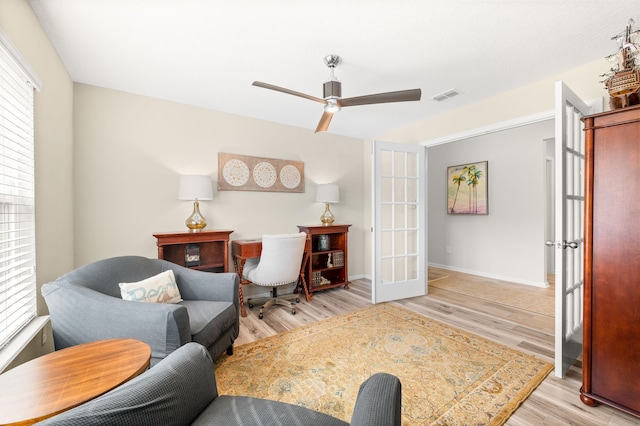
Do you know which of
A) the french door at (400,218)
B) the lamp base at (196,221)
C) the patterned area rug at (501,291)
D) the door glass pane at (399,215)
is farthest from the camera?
the door glass pane at (399,215)

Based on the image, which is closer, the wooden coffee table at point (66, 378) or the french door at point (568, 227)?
the wooden coffee table at point (66, 378)

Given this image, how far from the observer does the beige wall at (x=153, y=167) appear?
107 inches

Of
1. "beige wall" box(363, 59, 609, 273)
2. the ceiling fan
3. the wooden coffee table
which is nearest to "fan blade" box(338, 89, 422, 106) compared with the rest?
the ceiling fan

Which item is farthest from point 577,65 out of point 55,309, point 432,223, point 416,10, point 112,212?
point 112,212

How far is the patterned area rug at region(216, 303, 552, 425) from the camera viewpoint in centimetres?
159

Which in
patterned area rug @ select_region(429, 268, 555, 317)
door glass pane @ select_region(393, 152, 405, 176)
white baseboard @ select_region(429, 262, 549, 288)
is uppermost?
door glass pane @ select_region(393, 152, 405, 176)

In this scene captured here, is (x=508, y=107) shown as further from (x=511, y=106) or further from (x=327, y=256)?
(x=327, y=256)

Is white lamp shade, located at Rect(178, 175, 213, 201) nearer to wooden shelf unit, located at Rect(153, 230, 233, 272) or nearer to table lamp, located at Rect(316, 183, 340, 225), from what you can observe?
wooden shelf unit, located at Rect(153, 230, 233, 272)

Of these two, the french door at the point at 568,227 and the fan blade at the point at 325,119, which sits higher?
the fan blade at the point at 325,119

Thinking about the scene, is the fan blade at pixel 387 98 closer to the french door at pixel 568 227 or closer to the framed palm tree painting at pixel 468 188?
the french door at pixel 568 227

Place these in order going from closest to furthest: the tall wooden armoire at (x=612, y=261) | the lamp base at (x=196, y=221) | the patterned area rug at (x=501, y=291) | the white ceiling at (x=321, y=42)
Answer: the tall wooden armoire at (x=612, y=261), the white ceiling at (x=321, y=42), the lamp base at (x=196, y=221), the patterned area rug at (x=501, y=291)

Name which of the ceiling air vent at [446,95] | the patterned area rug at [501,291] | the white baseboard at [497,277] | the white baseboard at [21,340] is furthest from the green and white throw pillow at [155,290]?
the white baseboard at [497,277]

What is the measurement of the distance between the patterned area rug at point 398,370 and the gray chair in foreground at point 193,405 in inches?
28.4

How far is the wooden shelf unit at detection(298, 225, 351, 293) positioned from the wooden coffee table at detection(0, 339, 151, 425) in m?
2.53
